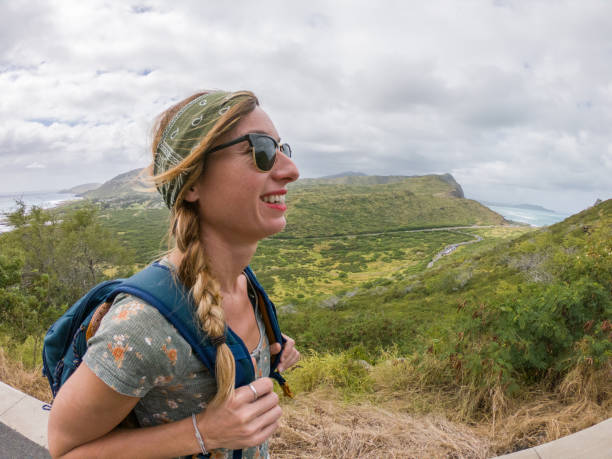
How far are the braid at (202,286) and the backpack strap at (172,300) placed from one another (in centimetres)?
2

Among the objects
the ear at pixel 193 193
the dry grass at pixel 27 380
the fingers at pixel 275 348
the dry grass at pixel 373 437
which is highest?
the ear at pixel 193 193

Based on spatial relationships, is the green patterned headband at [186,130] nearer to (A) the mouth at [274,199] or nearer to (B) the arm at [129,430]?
(A) the mouth at [274,199]

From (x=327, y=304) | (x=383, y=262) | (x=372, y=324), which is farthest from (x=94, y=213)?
(x=383, y=262)

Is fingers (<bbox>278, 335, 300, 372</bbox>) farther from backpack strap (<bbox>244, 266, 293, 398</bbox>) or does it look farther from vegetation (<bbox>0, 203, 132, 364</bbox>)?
vegetation (<bbox>0, 203, 132, 364</bbox>)

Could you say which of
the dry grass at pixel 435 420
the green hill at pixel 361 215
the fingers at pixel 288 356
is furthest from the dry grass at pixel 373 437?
the green hill at pixel 361 215

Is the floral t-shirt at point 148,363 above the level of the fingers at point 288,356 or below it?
above

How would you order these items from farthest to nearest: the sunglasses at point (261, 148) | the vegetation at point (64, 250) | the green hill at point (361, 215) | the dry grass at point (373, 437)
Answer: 1. the green hill at point (361, 215)
2. the vegetation at point (64, 250)
3. the dry grass at point (373, 437)
4. the sunglasses at point (261, 148)

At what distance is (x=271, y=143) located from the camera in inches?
43.5

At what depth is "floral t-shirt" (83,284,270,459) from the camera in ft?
2.65

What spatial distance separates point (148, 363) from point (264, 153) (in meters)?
0.64

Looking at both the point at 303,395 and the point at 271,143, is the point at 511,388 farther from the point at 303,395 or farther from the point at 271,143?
the point at 271,143

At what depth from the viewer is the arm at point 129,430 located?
2.73 ft

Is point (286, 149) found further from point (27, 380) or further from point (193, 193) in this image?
point (27, 380)

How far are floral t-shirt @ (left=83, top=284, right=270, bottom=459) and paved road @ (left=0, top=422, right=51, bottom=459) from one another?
8.18 feet
